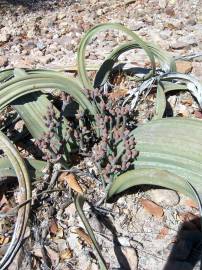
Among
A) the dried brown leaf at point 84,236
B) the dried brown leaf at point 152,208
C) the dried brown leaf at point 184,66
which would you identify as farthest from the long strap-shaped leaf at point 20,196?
the dried brown leaf at point 184,66

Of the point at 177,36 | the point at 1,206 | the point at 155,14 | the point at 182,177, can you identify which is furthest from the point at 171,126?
the point at 155,14

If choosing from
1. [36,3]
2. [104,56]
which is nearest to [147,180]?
[104,56]

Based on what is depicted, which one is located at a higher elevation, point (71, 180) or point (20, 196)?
point (71, 180)

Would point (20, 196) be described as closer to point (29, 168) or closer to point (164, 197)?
point (29, 168)

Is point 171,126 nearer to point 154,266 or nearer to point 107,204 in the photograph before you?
point 107,204

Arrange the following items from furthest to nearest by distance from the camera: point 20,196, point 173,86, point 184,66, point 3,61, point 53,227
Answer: point 3,61
point 184,66
point 173,86
point 53,227
point 20,196

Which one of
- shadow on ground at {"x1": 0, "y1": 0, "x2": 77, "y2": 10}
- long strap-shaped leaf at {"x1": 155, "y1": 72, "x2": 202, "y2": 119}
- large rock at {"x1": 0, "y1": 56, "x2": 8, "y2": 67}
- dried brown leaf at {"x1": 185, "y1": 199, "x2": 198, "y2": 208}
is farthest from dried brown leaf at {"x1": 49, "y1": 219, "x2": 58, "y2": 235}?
shadow on ground at {"x1": 0, "y1": 0, "x2": 77, "y2": 10}

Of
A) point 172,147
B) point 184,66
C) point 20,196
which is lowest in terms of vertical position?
point 20,196

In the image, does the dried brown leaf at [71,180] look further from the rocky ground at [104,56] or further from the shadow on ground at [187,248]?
the shadow on ground at [187,248]
